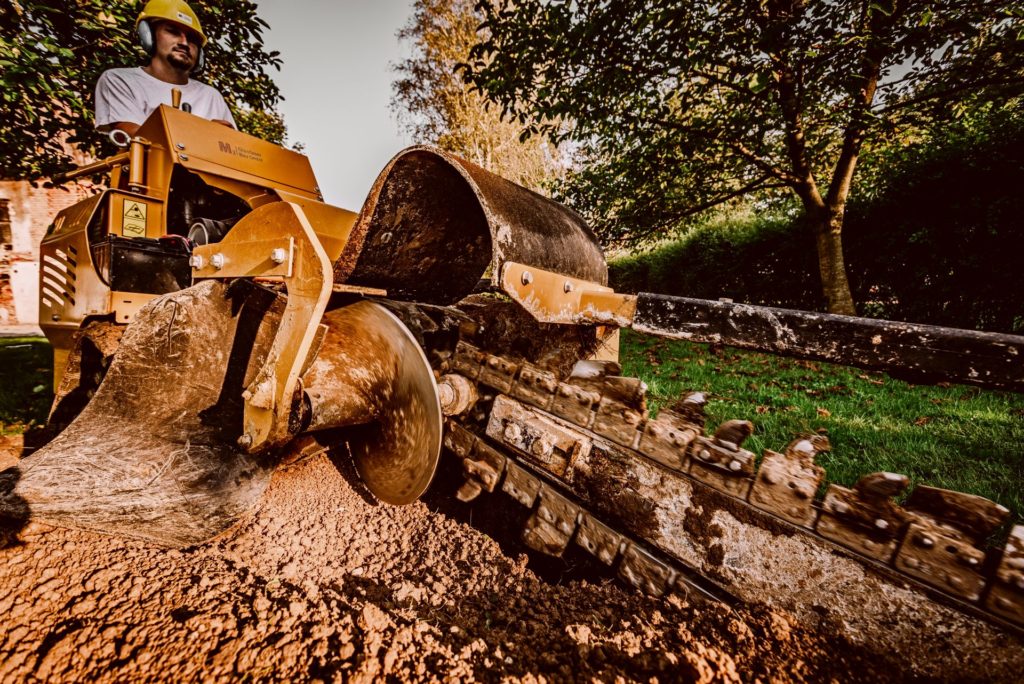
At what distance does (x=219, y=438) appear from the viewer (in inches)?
77.6

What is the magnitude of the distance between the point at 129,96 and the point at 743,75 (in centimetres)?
640

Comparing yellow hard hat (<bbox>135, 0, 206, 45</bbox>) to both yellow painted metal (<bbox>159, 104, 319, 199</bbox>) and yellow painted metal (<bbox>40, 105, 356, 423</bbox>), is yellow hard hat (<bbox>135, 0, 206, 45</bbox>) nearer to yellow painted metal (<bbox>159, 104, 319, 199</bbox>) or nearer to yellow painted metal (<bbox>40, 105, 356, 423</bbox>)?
yellow painted metal (<bbox>40, 105, 356, 423</bbox>)

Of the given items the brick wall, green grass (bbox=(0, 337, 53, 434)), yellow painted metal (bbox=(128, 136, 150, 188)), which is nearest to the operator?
yellow painted metal (bbox=(128, 136, 150, 188))

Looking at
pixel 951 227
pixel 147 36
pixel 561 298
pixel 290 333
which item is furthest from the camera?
pixel 951 227

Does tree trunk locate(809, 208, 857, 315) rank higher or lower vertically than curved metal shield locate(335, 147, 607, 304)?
higher

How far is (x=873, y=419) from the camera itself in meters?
3.46

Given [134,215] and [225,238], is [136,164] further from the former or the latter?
[225,238]

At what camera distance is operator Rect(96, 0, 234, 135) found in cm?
313

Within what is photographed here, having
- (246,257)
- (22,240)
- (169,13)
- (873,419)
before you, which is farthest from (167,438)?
(22,240)

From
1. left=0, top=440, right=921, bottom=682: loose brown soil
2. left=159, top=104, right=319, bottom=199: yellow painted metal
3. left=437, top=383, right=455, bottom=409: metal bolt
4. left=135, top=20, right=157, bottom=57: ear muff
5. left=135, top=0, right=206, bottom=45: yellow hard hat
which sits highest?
left=135, top=0, right=206, bottom=45: yellow hard hat

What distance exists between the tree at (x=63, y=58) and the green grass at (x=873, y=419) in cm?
659

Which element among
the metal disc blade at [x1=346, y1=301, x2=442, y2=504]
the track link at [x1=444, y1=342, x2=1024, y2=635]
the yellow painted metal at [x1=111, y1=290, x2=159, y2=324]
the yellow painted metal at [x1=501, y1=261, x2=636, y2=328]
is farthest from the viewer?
the yellow painted metal at [x1=111, y1=290, x2=159, y2=324]

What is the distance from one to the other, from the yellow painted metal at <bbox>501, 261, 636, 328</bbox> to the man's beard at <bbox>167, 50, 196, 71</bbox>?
14.8 feet

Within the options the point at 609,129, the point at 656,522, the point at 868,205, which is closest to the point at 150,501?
the point at 656,522
